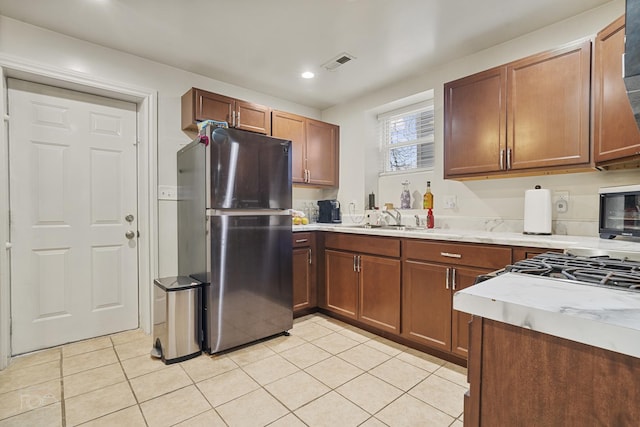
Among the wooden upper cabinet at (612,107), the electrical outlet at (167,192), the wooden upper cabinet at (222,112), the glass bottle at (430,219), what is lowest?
the glass bottle at (430,219)

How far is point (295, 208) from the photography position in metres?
3.84

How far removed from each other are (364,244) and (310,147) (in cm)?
146

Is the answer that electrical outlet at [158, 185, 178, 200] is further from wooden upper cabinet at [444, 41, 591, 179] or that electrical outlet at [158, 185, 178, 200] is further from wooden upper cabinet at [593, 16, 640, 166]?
wooden upper cabinet at [593, 16, 640, 166]

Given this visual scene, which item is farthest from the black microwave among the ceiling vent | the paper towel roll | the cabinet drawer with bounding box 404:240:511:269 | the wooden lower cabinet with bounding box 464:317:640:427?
the ceiling vent

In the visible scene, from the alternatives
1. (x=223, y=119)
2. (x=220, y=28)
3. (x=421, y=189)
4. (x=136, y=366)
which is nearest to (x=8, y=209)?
(x=136, y=366)

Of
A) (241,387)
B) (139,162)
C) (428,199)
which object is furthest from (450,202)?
(139,162)

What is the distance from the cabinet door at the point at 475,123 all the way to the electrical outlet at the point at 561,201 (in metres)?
0.46

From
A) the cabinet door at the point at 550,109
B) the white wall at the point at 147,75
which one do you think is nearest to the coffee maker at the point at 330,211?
the white wall at the point at 147,75

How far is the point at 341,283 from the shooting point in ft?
9.62

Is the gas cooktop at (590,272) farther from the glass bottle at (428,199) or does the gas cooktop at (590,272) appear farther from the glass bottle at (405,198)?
the glass bottle at (405,198)

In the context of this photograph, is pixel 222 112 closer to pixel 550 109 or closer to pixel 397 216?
pixel 397 216

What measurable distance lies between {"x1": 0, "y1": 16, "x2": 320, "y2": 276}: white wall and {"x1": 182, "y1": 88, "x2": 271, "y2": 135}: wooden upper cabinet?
0.15 meters

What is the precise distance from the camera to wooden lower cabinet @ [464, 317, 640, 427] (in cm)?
50

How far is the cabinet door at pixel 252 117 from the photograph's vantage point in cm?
304
